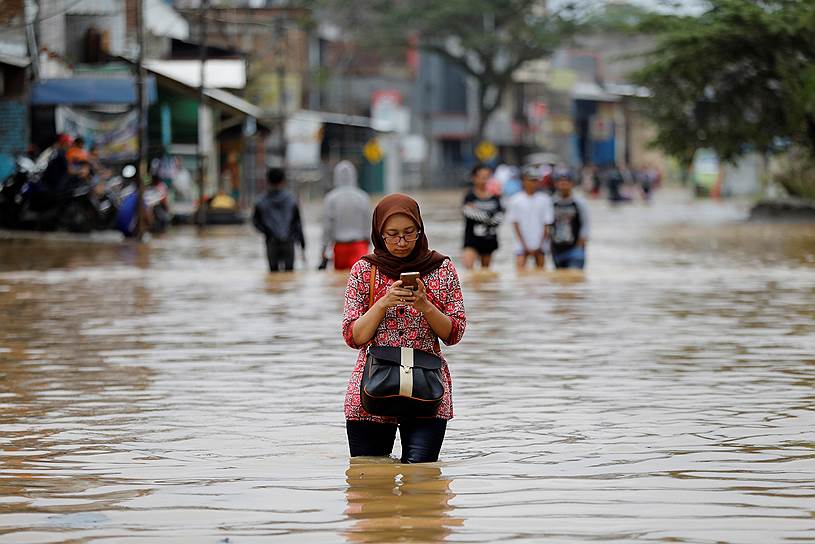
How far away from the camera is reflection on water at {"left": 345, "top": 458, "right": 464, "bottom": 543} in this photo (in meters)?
6.62

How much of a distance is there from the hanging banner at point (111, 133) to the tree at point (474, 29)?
4884 centimetres

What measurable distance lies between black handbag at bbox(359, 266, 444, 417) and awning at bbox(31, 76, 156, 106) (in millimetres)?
26371

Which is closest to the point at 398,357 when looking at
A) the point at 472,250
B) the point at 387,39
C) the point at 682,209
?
the point at 472,250

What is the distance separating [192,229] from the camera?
4022 centimetres

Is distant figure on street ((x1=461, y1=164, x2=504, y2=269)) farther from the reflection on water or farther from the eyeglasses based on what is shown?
the eyeglasses

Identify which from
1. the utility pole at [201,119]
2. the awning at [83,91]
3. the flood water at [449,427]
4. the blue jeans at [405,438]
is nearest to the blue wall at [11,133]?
the awning at [83,91]

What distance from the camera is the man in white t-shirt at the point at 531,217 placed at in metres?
21.5

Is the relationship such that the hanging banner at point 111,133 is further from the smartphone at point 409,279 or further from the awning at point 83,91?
the smartphone at point 409,279

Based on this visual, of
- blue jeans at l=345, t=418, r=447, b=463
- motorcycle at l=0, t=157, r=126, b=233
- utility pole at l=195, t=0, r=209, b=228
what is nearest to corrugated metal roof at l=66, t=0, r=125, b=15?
utility pole at l=195, t=0, r=209, b=228

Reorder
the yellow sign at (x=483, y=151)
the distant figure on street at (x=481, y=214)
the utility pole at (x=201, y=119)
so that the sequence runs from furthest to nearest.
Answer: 1. the yellow sign at (x=483, y=151)
2. the utility pole at (x=201, y=119)
3. the distant figure on street at (x=481, y=214)

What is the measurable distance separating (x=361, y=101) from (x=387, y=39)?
187 inches

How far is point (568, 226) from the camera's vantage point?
68.2ft

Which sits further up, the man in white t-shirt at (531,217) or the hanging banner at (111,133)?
the hanging banner at (111,133)

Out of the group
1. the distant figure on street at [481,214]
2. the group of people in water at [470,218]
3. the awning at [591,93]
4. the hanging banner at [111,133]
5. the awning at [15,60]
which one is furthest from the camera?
the awning at [591,93]
